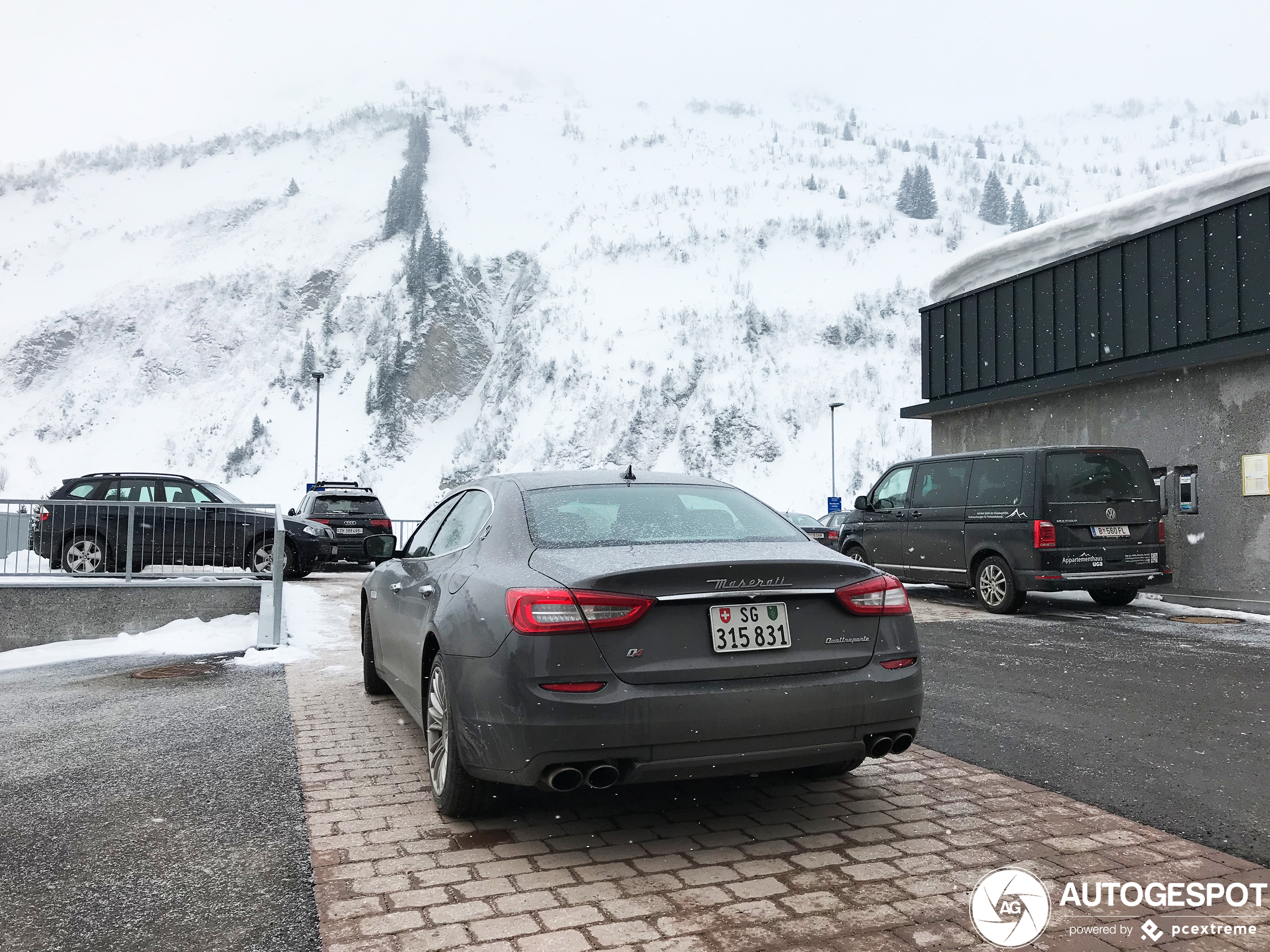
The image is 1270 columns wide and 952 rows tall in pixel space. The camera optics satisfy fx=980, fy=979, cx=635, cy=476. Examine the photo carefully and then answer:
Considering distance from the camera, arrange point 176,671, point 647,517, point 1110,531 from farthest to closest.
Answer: point 1110,531, point 176,671, point 647,517

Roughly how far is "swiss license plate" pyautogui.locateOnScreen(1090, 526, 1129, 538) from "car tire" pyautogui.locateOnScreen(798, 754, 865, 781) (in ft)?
24.9

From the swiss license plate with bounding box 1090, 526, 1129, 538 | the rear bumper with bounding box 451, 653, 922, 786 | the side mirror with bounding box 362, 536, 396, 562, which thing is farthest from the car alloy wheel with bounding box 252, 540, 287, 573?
the swiss license plate with bounding box 1090, 526, 1129, 538

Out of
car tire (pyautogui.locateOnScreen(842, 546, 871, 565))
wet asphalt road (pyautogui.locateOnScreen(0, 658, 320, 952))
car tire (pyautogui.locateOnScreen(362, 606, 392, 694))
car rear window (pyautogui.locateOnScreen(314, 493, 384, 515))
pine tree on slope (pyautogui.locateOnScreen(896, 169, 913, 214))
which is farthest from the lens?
pine tree on slope (pyautogui.locateOnScreen(896, 169, 913, 214))

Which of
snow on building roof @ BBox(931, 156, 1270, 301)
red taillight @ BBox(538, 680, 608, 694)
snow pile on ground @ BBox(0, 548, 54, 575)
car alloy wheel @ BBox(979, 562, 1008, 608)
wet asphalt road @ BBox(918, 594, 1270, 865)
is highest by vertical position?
snow on building roof @ BBox(931, 156, 1270, 301)

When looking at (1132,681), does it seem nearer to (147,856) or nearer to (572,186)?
(147,856)

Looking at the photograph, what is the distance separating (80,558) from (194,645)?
162cm

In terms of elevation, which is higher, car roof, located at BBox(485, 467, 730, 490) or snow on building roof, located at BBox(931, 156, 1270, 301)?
snow on building roof, located at BBox(931, 156, 1270, 301)

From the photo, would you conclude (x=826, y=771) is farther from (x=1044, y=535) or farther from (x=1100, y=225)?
(x=1100, y=225)

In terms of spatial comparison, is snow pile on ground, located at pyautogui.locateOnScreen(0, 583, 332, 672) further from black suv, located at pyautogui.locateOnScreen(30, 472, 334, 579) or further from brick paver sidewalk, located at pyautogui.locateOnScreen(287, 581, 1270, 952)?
brick paver sidewalk, located at pyautogui.locateOnScreen(287, 581, 1270, 952)

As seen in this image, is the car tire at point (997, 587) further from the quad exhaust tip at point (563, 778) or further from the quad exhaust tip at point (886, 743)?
the quad exhaust tip at point (563, 778)

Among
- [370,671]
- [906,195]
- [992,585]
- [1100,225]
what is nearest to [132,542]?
[370,671]

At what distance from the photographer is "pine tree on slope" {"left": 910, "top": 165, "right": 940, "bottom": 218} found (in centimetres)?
9400

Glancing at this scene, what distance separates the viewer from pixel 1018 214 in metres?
98.6

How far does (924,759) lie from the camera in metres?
5.05
